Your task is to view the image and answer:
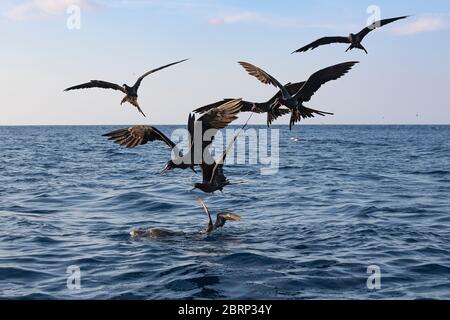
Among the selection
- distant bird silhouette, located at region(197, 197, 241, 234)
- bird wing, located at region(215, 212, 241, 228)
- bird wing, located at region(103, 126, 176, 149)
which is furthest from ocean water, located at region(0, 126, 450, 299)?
bird wing, located at region(103, 126, 176, 149)

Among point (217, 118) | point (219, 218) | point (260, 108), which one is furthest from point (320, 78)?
point (219, 218)

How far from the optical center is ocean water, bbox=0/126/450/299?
1266 cm

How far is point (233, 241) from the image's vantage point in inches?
653

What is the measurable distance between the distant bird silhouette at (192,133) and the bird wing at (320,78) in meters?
1.30

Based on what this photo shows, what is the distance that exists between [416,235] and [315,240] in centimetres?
283

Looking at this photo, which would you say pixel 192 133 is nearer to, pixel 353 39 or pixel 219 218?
pixel 353 39

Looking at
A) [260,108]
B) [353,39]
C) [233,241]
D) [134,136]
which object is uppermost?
[353,39]

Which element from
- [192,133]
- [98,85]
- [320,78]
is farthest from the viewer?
[98,85]

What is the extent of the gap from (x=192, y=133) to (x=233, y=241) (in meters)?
5.46

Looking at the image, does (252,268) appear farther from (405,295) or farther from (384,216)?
(384,216)

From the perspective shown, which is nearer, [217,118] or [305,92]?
Result: [217,118]

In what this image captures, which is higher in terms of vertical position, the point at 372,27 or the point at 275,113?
the point at 372,27

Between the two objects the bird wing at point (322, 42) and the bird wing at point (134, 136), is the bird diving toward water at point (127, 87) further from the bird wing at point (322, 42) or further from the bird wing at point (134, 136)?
the bird wing at point (322, 42)

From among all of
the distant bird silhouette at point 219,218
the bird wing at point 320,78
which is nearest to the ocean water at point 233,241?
the distant bird silhouette at point 219,218
